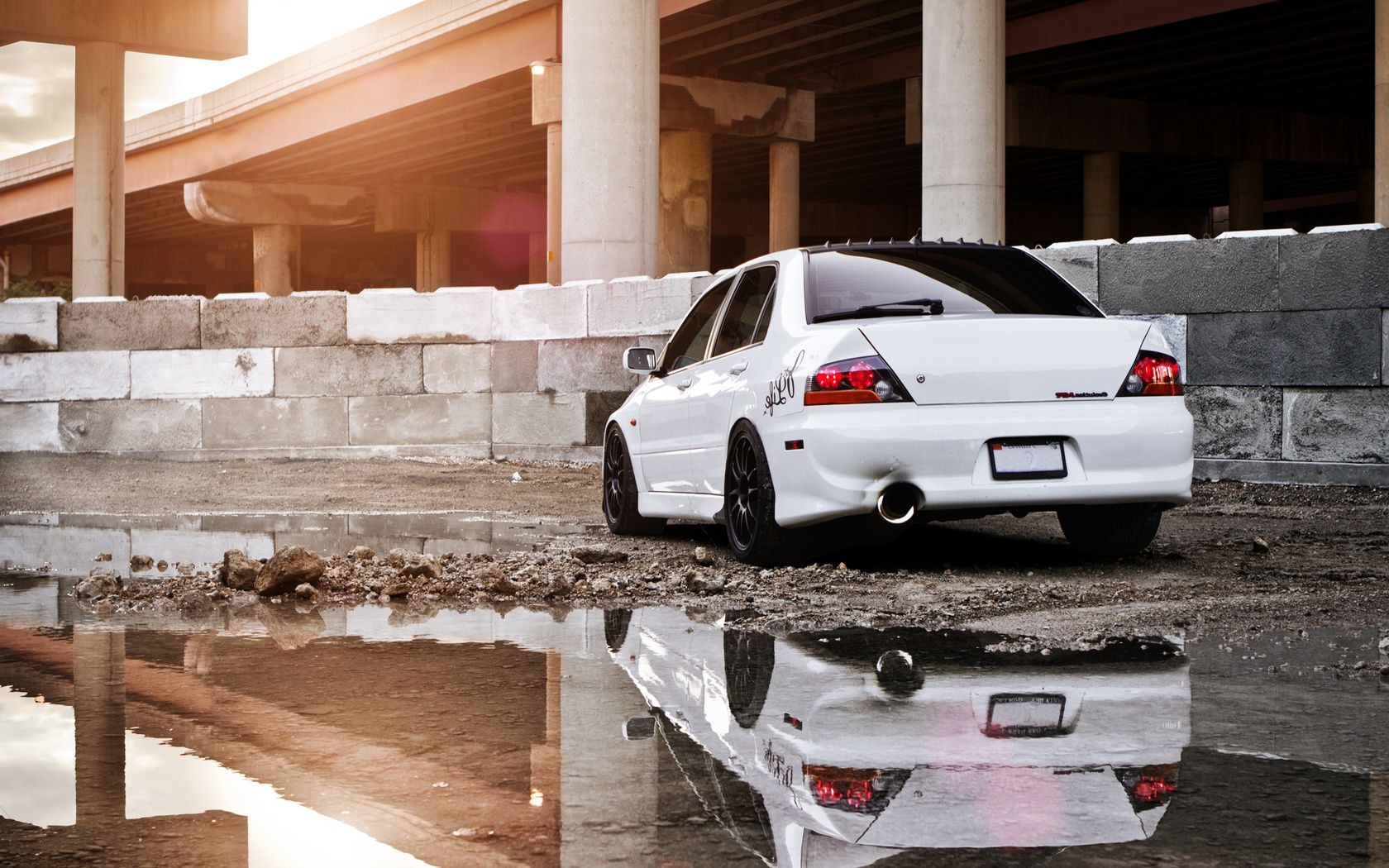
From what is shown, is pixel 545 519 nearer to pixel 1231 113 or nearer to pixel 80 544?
pixel 80 544

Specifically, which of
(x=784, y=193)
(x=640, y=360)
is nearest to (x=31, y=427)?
(x=640, y=360)

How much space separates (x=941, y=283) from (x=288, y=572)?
10.3 feet

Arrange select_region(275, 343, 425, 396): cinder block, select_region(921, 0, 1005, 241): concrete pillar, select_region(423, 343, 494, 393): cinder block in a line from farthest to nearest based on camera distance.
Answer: select_region(921, 0, 1005, 241): concrete pillar
select_region(275, 343, 425, 396): cinder block
select_region(423, 343, 494, 393): cinder block

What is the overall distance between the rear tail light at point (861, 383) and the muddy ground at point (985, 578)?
78cm

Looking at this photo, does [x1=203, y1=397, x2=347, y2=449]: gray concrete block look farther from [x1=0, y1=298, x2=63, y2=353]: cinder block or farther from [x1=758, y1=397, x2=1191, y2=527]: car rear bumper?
[x1=758, y1=397, x2=1191, y2=527]: car rear bumper

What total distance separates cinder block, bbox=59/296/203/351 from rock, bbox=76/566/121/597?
32.1 feet

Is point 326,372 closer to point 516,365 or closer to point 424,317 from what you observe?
point 424,317

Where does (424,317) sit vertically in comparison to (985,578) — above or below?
above

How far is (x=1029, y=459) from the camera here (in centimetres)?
687

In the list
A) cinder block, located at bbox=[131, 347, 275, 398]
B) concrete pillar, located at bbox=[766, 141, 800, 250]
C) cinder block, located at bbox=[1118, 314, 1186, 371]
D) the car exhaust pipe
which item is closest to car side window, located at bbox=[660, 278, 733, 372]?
the car exhaust pipe

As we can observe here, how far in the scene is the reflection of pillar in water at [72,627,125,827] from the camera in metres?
3.48

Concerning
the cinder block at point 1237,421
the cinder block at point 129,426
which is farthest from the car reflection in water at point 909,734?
the cinder block at point 129,426

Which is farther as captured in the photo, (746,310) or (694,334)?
(694,334)

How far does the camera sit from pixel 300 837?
3197 millimetres
